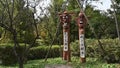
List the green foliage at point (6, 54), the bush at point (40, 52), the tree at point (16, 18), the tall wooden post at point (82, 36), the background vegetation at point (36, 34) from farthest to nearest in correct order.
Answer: the bush at point (40, 52) < the green foliage at point (6, 54) < the tall wooden post at point (82, 36) < the background vegetation at point (36, 34) < the tree at point (16, 18)

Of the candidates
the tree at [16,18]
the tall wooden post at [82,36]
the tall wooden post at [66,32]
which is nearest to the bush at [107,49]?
the tall wooden post at [82,36]

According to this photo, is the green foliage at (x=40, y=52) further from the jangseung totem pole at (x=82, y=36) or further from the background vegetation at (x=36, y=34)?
the jangseung totem pole at (x=82, y=36)

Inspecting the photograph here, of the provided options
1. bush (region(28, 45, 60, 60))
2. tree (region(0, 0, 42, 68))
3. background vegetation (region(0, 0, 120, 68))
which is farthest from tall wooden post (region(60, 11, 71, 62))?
tree (region(0, 0, 42, 68))

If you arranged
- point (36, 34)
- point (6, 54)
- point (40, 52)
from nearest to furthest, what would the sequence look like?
point (36, 34), point (6, 54), point (40, 52)

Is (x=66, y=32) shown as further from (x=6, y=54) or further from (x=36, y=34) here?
(x=36, y=34)

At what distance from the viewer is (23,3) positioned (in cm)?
780

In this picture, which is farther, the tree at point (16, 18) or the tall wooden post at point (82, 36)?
the tall wooden post at point (82, 36)

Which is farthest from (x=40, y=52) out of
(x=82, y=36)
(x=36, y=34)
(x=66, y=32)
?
(x=36, y=34)

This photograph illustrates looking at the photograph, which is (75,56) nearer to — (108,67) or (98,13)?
(108,67)

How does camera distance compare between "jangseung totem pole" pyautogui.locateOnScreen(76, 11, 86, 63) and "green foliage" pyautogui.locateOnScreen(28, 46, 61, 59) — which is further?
"green foliage" pyautogui.locateOnScreen(28, 46, 61, 59)

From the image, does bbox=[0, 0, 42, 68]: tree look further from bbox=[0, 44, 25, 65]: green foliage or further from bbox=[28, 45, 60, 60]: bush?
bbox=[28, 45, 60, 60]: bush

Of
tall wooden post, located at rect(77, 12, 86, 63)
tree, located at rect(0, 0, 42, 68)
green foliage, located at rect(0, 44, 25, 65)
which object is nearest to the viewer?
tree, located at rect(0, 0, 42, 68)

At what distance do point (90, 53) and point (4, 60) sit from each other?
3.90 meters

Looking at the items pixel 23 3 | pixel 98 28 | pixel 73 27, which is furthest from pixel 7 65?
pixel 98 28
